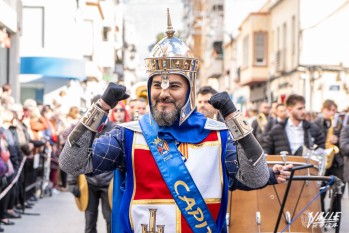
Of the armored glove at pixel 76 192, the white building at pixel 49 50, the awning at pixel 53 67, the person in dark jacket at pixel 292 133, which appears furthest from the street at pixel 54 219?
the white building at pixel 49 50

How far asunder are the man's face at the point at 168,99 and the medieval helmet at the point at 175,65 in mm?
27

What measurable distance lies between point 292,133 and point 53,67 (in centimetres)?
2316

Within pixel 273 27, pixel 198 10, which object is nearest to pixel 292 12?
pixel 273 27

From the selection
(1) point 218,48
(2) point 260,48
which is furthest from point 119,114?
(1) point 218,48

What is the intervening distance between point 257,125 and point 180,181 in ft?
43.2

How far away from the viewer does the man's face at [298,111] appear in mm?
12125

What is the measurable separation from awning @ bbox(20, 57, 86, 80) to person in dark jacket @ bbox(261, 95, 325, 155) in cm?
2179

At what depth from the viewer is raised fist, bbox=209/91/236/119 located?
523cm

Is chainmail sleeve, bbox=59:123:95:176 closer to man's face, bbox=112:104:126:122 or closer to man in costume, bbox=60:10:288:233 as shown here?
man in costume, bbox=60:10:288:233

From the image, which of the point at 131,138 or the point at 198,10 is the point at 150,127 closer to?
the point at 131,138

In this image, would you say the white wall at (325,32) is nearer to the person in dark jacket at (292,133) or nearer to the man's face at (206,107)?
the person in dark jacket at (292,133)

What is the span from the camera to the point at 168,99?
5422mm

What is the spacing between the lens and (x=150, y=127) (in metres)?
5.52

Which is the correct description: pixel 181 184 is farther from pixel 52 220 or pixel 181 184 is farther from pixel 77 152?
pixel 52 220
